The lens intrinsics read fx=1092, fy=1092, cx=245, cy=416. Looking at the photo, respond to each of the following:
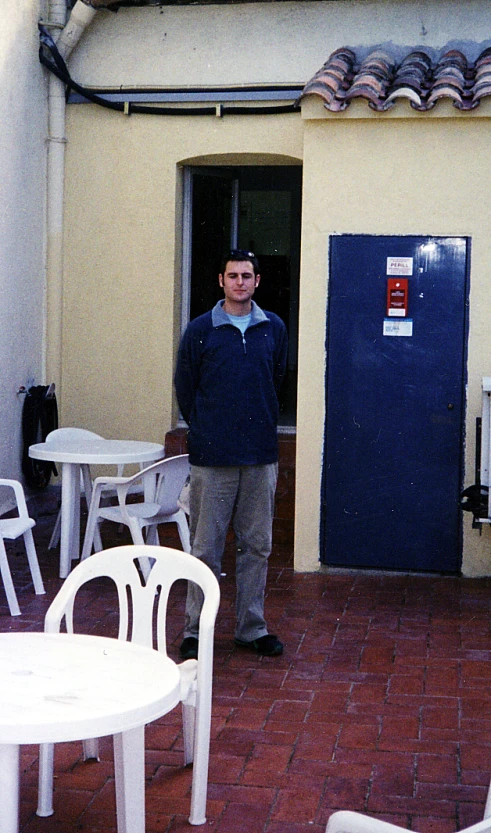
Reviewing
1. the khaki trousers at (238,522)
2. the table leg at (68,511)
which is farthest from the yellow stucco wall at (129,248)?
the khaki trousers at (238,522)

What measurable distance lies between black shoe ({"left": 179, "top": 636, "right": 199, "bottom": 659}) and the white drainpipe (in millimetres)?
4107

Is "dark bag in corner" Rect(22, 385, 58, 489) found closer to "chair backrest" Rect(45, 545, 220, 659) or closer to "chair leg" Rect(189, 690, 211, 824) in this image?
"chair backrest" Rect(45, 545, 220, 659)

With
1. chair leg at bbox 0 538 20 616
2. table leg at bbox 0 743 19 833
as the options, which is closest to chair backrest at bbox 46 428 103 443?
chair leg at bbox 0 538 20 616

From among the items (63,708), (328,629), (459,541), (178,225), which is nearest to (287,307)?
(178,225)

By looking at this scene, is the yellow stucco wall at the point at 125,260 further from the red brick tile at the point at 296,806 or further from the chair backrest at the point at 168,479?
the red brick tile at the point at 296,806

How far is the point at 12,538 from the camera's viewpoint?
5.82 metres

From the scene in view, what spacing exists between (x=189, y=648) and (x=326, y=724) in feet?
2.84

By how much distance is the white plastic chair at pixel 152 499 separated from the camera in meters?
6.12

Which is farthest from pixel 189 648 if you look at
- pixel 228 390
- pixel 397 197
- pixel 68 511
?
pixel 397 197

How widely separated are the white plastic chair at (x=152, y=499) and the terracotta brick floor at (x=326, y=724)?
1.40 ft

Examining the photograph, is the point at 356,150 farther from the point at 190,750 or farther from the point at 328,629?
the point at 190,750

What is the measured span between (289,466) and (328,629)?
249 centimetres

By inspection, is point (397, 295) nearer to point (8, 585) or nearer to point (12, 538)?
point (12, 538)

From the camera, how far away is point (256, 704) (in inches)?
180
